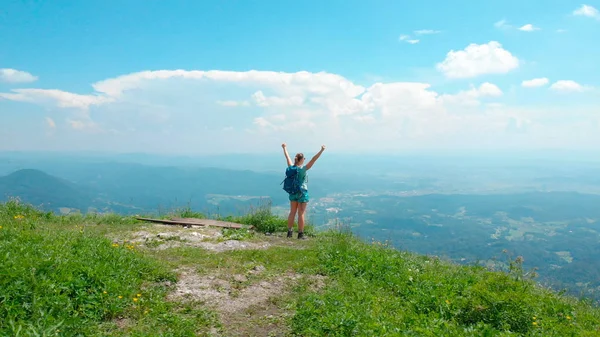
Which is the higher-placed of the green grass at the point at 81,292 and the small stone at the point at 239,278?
the green grass at the point at 81,292

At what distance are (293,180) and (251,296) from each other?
15.7 feet

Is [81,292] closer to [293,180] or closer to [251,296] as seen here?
[251,296]

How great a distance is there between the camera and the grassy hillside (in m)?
4.54

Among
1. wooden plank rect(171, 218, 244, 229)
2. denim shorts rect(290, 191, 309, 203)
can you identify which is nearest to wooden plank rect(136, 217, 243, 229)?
wooden plank rect(171, 218, 244, 229)

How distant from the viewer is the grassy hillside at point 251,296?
454cm

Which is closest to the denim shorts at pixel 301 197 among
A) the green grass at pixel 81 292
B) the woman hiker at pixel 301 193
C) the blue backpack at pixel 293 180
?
the woman hiker at pixel 301 193

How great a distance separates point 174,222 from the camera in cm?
1191

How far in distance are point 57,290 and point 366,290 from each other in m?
4.83

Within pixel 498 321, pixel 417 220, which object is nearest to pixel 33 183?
pixel 417 220

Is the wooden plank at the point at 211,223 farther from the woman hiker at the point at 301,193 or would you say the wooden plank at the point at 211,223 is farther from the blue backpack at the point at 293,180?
the blue backpack at the point at 293,180

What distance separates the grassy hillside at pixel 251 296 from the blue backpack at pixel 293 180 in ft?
7.96

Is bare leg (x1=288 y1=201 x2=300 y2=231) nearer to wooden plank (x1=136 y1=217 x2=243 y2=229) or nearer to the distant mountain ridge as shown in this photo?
wooden plank (x1=136 y1=217 x2=243 y2=229)

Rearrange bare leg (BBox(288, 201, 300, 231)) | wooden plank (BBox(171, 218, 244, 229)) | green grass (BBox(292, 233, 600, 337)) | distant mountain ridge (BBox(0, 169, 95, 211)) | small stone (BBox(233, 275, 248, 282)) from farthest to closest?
1. distant mountain ridge (BBox(0, 169, 95, 211))
2. wooden plank (BBox(171, 218, 244, 229))
3. bare leg (BBox(288, 201, 300, 231))
4. small stone (BBox(233, 275, 248, 282))
5. green grass (BBox(292, 233, 600, 337))

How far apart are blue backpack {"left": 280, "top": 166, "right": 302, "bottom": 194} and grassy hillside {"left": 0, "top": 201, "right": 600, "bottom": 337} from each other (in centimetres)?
243
